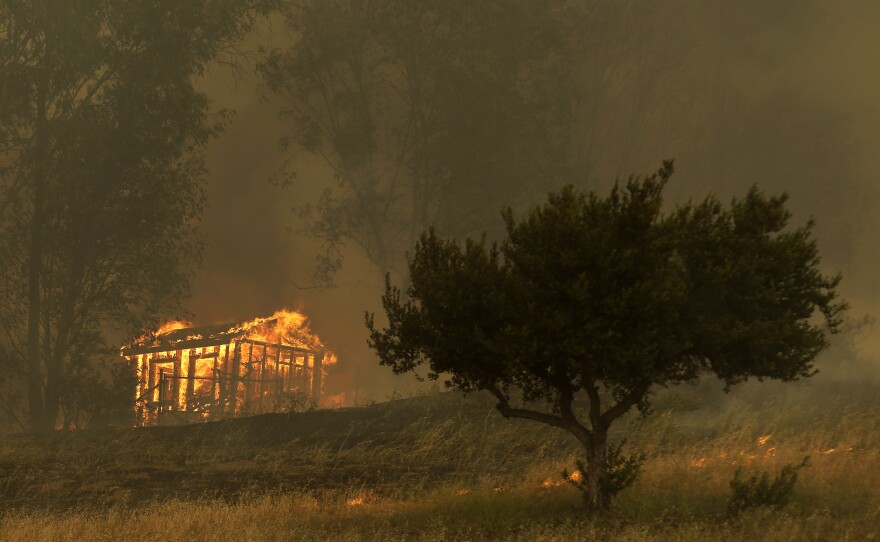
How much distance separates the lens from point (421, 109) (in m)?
42.3

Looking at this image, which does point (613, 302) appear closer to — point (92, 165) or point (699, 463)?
point (699, 463)

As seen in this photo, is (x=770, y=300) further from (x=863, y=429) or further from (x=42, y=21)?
(x=42, y=21)

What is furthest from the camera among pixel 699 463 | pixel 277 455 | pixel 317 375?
pixel 317 375

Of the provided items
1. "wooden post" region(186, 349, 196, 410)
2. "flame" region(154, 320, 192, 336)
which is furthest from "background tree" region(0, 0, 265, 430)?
"flame" region(154, 320, 192, 336)

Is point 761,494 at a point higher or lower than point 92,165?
lower

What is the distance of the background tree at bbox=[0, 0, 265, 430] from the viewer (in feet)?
109

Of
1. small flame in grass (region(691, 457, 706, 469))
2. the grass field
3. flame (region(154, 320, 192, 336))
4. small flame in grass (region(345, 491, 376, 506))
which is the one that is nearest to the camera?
the grass field

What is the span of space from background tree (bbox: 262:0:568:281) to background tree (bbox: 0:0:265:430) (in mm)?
5912

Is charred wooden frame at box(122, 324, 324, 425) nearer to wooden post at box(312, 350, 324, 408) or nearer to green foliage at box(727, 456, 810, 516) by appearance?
wooden post at box(312, 350, 324, 408)

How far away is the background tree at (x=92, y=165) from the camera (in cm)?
3325

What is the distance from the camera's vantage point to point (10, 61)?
3359cm

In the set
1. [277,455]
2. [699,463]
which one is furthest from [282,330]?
[699,463]

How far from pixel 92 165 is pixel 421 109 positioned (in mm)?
14934

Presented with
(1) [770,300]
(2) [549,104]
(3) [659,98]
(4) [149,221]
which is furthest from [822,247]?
(1) [770,300]
